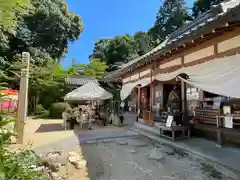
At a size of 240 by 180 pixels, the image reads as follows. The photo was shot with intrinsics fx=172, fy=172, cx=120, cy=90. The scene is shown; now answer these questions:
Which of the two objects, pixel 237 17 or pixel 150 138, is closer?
pixel 237 17

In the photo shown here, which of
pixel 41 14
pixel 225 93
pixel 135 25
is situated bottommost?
pixel 225 93

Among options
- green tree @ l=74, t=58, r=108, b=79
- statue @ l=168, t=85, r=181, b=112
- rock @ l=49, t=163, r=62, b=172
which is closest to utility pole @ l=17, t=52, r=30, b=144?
rock @ l=49, t=163, r=62, b=172

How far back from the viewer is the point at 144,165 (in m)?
3.77

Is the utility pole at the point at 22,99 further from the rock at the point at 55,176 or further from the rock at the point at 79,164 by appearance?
the rock at the point at 55,176

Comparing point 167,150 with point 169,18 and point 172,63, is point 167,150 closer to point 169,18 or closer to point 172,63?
point 172,63

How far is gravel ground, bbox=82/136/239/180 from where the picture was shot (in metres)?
3.23

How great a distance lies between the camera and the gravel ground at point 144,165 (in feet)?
10.6

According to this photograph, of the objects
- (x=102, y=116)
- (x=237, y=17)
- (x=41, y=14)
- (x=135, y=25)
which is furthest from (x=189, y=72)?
(x=135, y=25)

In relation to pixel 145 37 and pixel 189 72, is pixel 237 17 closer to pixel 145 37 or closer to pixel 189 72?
pixel 189 72

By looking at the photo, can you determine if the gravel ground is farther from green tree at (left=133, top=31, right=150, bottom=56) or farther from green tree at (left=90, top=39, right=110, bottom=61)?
green tree at (left=90, top=39, right=110, bottom=61)

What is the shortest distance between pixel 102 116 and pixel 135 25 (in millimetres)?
24456

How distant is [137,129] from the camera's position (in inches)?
297

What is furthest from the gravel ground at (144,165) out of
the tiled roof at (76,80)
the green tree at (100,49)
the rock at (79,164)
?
the green tree at (100,49)

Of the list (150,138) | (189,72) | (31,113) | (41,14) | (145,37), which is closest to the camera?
(189,72)
